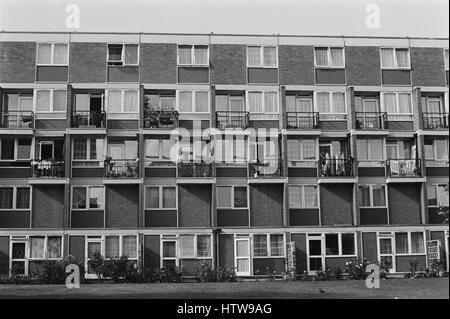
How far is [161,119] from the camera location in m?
37.4

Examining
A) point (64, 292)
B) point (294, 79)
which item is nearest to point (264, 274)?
point (294, 79)

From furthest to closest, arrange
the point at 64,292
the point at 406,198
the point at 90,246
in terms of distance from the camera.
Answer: the point at 406,198, the point at 90,246, the point at 64,292

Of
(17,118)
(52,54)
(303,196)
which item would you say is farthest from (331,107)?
(17,118)

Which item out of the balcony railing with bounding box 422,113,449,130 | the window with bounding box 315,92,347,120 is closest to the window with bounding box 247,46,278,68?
the window with bounding box 315,92,347,120

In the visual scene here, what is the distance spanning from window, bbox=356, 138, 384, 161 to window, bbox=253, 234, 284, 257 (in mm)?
6068

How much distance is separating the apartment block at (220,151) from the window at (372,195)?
2.8 inches

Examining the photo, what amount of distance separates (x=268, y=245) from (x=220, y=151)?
5.15 meters

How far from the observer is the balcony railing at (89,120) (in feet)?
121

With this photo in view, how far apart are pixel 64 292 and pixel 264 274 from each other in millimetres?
12804

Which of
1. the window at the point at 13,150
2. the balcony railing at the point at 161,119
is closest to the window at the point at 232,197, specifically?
the balcony railing at the point at 161,119

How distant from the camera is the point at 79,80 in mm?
37281
